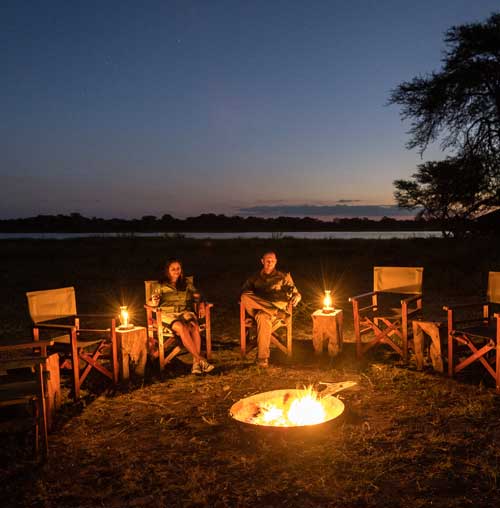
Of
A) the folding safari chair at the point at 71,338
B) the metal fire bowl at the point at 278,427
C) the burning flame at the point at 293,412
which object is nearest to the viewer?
the metal fire bowl at the point at 278,427

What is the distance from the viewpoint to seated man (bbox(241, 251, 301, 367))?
485cm

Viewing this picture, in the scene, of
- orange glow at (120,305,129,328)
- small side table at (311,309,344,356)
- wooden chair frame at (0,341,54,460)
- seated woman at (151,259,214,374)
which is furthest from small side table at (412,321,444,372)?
wooden chair frame at (0,341,54,460)

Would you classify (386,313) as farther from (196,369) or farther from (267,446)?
(267,446)

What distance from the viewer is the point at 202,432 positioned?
3287mm

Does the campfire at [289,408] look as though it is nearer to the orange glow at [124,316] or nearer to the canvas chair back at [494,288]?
the orange glow at [124,316]

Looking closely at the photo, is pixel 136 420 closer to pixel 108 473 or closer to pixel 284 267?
pixel 108 473

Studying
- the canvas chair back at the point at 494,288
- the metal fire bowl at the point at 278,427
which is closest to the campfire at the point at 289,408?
the metal fire bowl at the point at 278,427

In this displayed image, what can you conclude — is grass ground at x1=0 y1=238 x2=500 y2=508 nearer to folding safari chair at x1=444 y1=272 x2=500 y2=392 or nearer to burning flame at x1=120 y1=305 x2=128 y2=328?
folding safari chair at x1=444 y1=272 x2=500 y2=392

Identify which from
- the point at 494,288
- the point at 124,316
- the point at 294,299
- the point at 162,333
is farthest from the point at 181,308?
the point at 494,288

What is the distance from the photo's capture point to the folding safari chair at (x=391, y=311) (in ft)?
15.4

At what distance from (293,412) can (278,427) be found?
36 centimetres

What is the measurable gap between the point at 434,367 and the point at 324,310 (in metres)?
1.21

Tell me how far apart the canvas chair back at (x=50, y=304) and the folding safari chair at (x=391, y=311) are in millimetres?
2608

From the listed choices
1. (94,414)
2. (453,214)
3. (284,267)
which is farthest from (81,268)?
(94,414)
